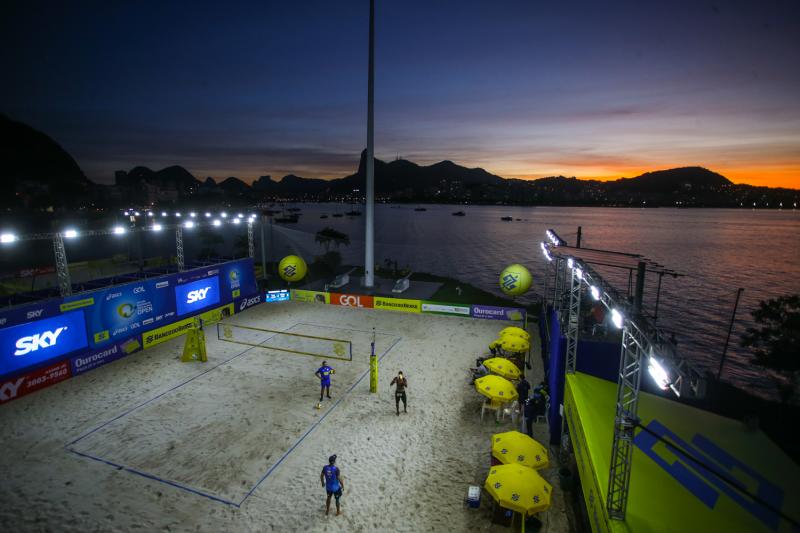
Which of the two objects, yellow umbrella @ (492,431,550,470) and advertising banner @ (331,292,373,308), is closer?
Answer: yellow umbrella @ (492,431,550,470)

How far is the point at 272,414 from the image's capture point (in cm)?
1437

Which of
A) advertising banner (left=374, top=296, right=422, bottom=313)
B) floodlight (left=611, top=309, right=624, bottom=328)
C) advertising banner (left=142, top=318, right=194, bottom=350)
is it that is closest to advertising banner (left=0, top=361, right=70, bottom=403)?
advertising banner (left=142, top=318, right=194, bottom=350)

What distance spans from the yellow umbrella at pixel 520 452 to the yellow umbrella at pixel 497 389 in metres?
2.23

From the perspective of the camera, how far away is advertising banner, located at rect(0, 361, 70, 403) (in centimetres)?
1493

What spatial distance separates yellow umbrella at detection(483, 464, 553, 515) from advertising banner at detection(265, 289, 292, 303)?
23.6 meters

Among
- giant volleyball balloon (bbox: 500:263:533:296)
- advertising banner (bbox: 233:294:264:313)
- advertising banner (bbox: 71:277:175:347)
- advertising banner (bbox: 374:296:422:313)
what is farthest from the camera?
advertising banner (bbox: 374:296:422:313)

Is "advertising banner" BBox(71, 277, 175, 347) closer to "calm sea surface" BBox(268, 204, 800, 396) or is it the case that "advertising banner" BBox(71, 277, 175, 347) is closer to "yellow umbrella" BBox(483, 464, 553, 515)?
"yellow umbrella" BBox(483, 464, 553, 515)

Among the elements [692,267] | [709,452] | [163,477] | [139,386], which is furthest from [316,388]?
[692,267]

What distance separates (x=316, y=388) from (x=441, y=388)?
533 cm

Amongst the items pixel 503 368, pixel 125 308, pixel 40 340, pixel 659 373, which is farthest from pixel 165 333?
pixel 659 373

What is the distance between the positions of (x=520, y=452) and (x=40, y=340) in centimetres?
1914

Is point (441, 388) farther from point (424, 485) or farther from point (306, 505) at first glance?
point (306, 505)

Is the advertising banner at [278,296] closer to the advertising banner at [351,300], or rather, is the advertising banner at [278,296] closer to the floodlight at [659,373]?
the advertising banner at [351,300]

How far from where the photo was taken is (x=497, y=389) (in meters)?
13.5
